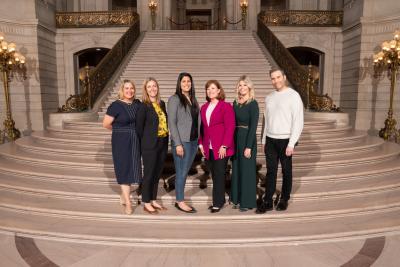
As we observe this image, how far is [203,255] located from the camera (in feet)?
10.7

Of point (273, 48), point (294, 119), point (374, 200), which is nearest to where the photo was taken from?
point (294, 119)

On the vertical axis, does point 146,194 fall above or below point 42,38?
below

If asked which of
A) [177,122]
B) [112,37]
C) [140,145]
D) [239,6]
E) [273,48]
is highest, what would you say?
[239,6]

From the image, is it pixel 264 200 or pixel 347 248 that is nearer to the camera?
pixel 347 248

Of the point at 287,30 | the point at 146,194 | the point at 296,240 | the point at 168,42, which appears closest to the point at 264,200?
the point at 296,240

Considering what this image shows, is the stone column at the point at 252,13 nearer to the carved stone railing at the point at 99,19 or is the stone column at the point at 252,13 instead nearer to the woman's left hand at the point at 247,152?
the carved stone railing at the point at 99,19

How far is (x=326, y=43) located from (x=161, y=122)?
550 inches

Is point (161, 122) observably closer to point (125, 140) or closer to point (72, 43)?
point (125, 140)

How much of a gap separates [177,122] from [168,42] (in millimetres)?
10591

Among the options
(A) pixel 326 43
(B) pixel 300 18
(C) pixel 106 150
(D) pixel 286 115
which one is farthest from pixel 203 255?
(B) pixel 300 18

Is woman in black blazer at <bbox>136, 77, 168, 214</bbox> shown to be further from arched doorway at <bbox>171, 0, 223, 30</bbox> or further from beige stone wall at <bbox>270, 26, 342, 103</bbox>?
arched doorway at <bbox>171, 0, 223, 30</bbox>

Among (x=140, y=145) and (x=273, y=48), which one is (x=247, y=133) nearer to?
(x=140, y=145)

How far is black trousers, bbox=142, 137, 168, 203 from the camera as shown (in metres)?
3.77

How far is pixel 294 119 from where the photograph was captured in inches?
144
